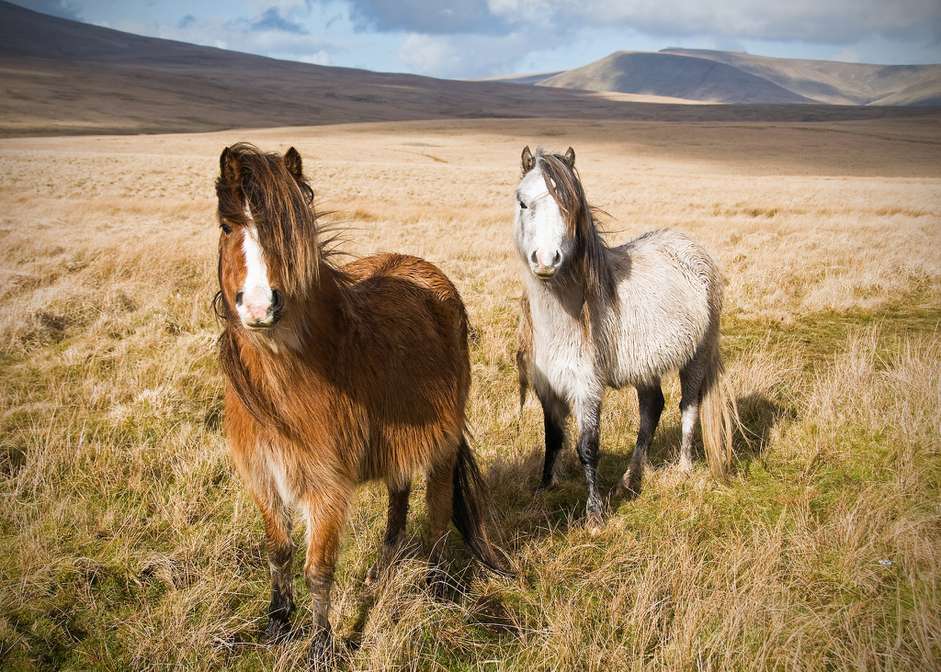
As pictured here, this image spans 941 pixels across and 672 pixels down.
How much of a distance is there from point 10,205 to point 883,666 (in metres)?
21.0

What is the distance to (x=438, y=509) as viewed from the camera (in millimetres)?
3350

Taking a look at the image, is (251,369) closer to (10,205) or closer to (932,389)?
(932,389)

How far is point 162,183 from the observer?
79.3 feet

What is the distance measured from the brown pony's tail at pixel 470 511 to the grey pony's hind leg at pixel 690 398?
7.19 feet

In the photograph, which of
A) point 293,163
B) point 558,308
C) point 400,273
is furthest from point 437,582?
point 293,163

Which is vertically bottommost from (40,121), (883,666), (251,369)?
(883,666)

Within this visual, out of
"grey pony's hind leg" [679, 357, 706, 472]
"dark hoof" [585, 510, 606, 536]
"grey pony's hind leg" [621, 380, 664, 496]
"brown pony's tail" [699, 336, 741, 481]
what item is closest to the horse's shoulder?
"dark hoof" [585, 510, 606, 536]

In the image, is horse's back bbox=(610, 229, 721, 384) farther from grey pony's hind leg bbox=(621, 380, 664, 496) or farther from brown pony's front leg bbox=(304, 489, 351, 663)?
brown pony's front leg bbox=(304, 489, 351, 663)

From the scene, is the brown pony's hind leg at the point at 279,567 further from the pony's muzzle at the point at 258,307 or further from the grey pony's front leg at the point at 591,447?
the grey pony's front leg at the point at 591,447

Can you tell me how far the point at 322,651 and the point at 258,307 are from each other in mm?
1803

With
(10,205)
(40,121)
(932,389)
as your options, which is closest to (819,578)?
(932,389)

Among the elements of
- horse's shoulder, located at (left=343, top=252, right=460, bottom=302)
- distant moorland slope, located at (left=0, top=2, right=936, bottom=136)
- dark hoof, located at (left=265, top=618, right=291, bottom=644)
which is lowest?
dark hoof, located at (left=265, top=618, right=291, bottom=644)

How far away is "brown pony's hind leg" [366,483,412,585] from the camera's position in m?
3.35

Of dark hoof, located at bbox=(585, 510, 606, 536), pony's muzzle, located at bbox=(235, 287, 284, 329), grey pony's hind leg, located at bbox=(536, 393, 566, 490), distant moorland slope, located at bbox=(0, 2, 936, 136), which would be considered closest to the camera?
pony's muzzle, located at bbox=(235, 287, 284, 329)
